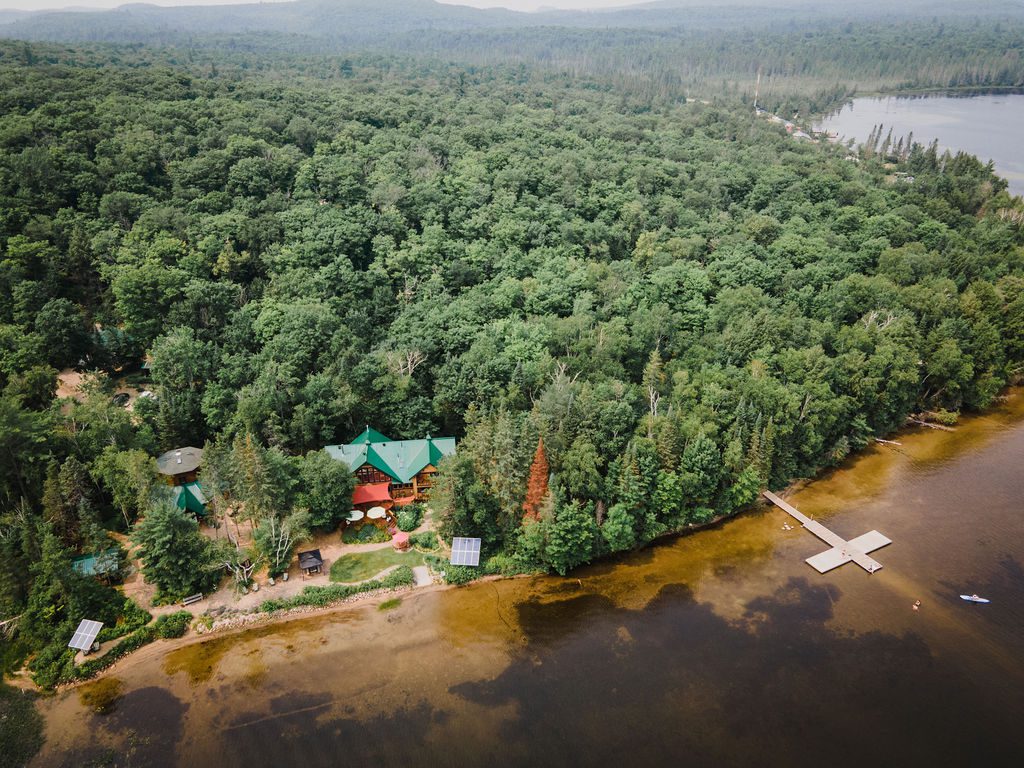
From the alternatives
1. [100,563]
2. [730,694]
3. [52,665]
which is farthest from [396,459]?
[730,694]

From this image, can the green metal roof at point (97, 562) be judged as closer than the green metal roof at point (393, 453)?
Yes

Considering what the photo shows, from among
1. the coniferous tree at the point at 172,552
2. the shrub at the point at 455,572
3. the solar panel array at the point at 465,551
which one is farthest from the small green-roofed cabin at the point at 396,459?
the coniferous tree at the point at 172,552

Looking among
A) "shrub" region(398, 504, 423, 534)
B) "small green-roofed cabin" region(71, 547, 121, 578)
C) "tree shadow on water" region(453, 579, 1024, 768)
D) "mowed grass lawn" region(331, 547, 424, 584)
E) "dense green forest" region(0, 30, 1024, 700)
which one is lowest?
"tree shadow on water" region(453, 579, 1024, 768)

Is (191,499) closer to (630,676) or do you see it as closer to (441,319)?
(441,319)

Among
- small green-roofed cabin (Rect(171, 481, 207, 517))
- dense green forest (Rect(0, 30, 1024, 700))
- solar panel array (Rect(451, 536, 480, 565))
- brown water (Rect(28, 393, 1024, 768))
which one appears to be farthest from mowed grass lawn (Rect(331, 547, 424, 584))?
small green-roofed cabin (Rect(171, 481, 207, 517))

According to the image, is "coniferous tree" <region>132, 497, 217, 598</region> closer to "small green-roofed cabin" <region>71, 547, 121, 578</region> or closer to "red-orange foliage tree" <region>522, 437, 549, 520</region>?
"small green-roofed cabin" <region>71, 547, 121, 578</region>

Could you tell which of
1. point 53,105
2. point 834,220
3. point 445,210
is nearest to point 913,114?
point 834,220

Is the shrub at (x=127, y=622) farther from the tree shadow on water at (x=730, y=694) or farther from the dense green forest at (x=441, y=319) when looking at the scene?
the tree shadow on water at (x=730, y=694)
